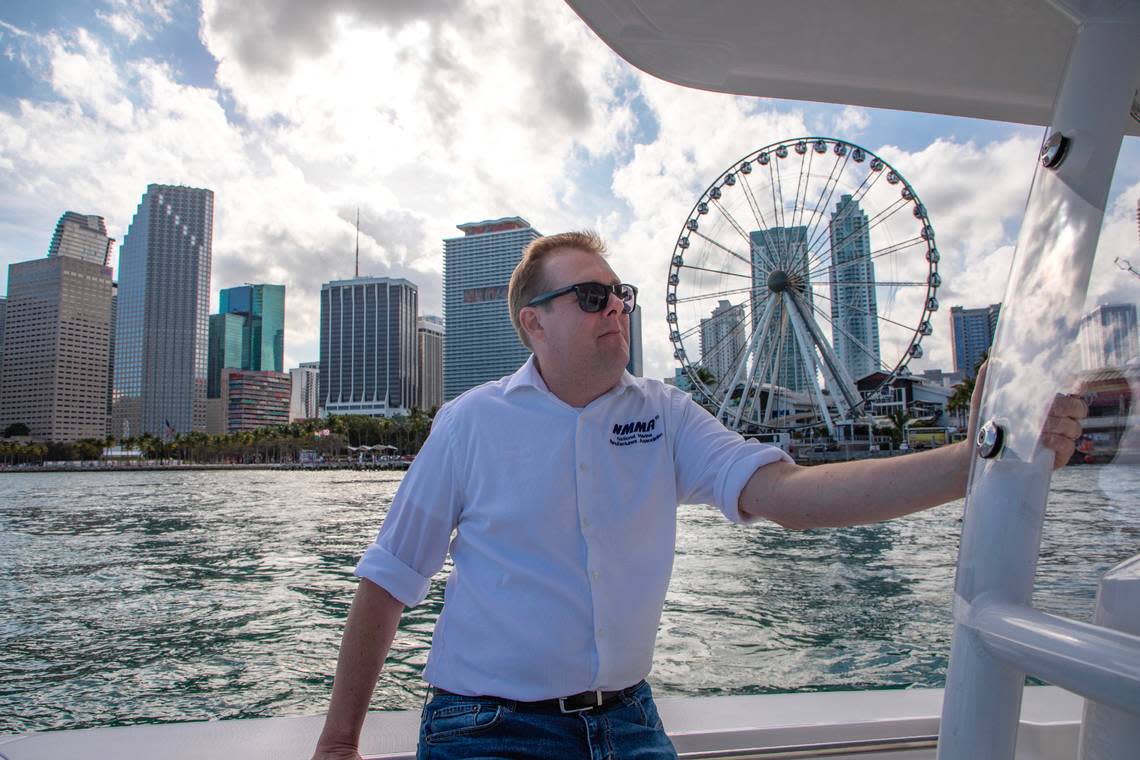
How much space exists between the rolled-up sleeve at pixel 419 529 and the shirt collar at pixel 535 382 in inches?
5.4

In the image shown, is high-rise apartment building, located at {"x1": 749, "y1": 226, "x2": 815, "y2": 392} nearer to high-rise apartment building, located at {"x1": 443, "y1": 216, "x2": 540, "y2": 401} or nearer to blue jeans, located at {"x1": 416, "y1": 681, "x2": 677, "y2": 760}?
blue jeans, located at {"x1": 416, "y1": 681, "x2": 677, "y2": 760}

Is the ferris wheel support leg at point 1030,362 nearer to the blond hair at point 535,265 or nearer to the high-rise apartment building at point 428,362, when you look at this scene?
the blond hair at point 535,265

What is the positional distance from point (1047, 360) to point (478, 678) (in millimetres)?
894

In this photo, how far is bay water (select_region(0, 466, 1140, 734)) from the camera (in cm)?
333

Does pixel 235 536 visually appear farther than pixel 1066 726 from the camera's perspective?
Yes

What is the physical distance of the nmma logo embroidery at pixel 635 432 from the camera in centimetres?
133

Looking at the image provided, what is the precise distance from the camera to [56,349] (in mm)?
109000

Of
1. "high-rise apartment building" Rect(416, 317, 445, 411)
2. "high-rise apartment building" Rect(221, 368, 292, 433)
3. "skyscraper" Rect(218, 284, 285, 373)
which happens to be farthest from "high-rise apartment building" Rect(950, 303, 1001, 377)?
"skyscraper" Rect(218, 284, 285, 373)

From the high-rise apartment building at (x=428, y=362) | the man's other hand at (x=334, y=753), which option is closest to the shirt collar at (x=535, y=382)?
the man's other hand at (x=334, y=753)

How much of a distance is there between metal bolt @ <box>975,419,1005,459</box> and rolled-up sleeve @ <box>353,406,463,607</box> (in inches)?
32.1

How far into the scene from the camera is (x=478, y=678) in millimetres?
1202

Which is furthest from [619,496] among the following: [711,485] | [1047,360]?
[1047,360]

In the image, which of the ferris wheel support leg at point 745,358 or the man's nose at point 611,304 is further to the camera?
the ferris wheel support leg at point 745,358

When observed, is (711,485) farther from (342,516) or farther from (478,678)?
(342,516)
